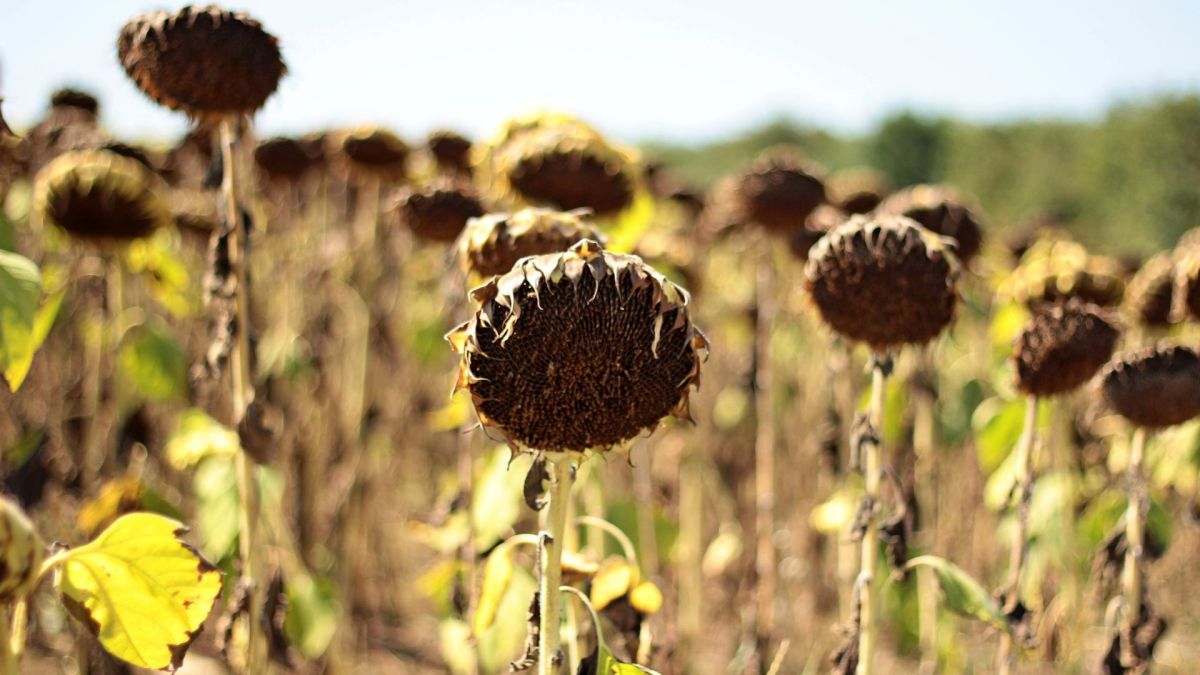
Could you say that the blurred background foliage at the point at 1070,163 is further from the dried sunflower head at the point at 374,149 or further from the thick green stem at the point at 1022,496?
the thick green stem at the point at 1022,496

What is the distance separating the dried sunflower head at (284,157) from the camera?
10.9ft

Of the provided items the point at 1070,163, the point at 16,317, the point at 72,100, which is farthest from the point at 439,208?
the point at 1070,163

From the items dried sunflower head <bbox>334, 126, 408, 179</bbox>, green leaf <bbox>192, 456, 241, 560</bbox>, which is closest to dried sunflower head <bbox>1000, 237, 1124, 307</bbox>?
dried sunflower head <bbox>334, 126, 408, 179</bbox>

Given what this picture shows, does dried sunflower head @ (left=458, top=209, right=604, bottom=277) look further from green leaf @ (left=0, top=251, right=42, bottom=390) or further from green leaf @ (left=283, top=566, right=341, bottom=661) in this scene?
green leaf @ (left=283, top=566, right=341, bottom=661)

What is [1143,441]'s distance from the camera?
173cm

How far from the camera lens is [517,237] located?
4.68ft

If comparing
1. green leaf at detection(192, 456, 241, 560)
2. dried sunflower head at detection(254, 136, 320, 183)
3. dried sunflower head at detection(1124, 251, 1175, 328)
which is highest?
dried sunflower head at detection(254, 136, 320, 183)

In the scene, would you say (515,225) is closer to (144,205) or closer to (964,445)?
(144,205)

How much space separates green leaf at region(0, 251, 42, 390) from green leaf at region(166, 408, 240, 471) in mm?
606

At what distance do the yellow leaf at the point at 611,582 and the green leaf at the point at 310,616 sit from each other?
1.29 meters

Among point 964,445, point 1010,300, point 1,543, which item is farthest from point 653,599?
point 964,445

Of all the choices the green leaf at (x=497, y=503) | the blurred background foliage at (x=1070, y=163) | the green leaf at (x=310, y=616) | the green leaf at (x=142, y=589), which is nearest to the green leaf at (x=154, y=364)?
the green leaf at (x=310, y=616)

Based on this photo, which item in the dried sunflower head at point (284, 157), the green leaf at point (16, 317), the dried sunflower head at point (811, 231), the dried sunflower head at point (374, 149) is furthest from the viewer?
the dried sunflower head at point (284, 157)

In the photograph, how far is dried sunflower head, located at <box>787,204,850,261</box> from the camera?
249 centimetres
